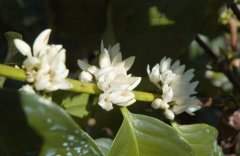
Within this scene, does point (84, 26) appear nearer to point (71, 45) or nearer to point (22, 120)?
point (71, 45)

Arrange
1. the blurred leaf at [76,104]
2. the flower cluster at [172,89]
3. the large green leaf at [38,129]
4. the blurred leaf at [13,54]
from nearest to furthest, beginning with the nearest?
the large green leaf at [38,129], the blurred leaf at [13,54], the flower cluster at [172,89], the blurred leaf at [76,104]

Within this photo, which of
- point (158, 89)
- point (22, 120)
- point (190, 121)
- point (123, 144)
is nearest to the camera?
point (22, 120)

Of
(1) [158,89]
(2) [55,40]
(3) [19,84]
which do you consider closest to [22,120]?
(1) [158,89]

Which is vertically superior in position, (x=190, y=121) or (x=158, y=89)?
(x=158, y=89)

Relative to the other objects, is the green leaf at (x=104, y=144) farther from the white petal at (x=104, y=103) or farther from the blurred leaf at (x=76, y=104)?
the white petal at (x=104, y=103)

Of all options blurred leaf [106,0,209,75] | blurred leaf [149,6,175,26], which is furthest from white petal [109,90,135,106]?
blurred leaf [149,6,175,26]

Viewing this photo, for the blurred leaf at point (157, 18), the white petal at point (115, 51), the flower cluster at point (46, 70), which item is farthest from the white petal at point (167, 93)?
the blurred leaf at point (157, 18)

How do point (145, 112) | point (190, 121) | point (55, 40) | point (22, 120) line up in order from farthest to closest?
point (55, 40) → point (190, 121) → point (145, 112) → point (22, 120)
